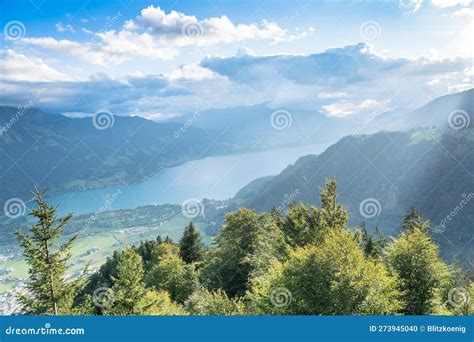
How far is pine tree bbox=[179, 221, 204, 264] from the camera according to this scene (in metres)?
72.9

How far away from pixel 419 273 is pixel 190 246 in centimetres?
4882

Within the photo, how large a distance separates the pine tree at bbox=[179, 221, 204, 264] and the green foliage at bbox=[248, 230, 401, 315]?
47.2 metres

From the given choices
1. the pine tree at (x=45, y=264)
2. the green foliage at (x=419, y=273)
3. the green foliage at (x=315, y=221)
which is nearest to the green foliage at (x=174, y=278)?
the green foliage at (x=315, y=221)

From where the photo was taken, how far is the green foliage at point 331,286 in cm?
2425

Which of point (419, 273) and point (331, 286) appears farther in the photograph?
point (419, 273)

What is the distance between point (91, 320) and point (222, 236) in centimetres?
4117

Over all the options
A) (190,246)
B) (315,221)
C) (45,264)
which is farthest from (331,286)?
(190,246)

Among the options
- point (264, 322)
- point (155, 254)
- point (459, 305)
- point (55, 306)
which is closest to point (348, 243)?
point (459, 305)

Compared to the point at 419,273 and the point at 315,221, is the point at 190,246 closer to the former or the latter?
the point at 315,221

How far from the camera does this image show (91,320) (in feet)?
42.6

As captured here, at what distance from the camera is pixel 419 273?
1243 inches

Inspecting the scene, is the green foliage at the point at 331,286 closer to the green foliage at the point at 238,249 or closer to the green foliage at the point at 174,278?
the green foliage at the point at 238,249

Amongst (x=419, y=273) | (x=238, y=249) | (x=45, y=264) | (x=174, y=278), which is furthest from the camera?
(x=174, y=278)

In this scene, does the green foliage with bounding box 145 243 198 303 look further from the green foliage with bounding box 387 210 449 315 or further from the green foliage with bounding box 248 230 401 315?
the green foliage with bounding box 387 210 449 315
